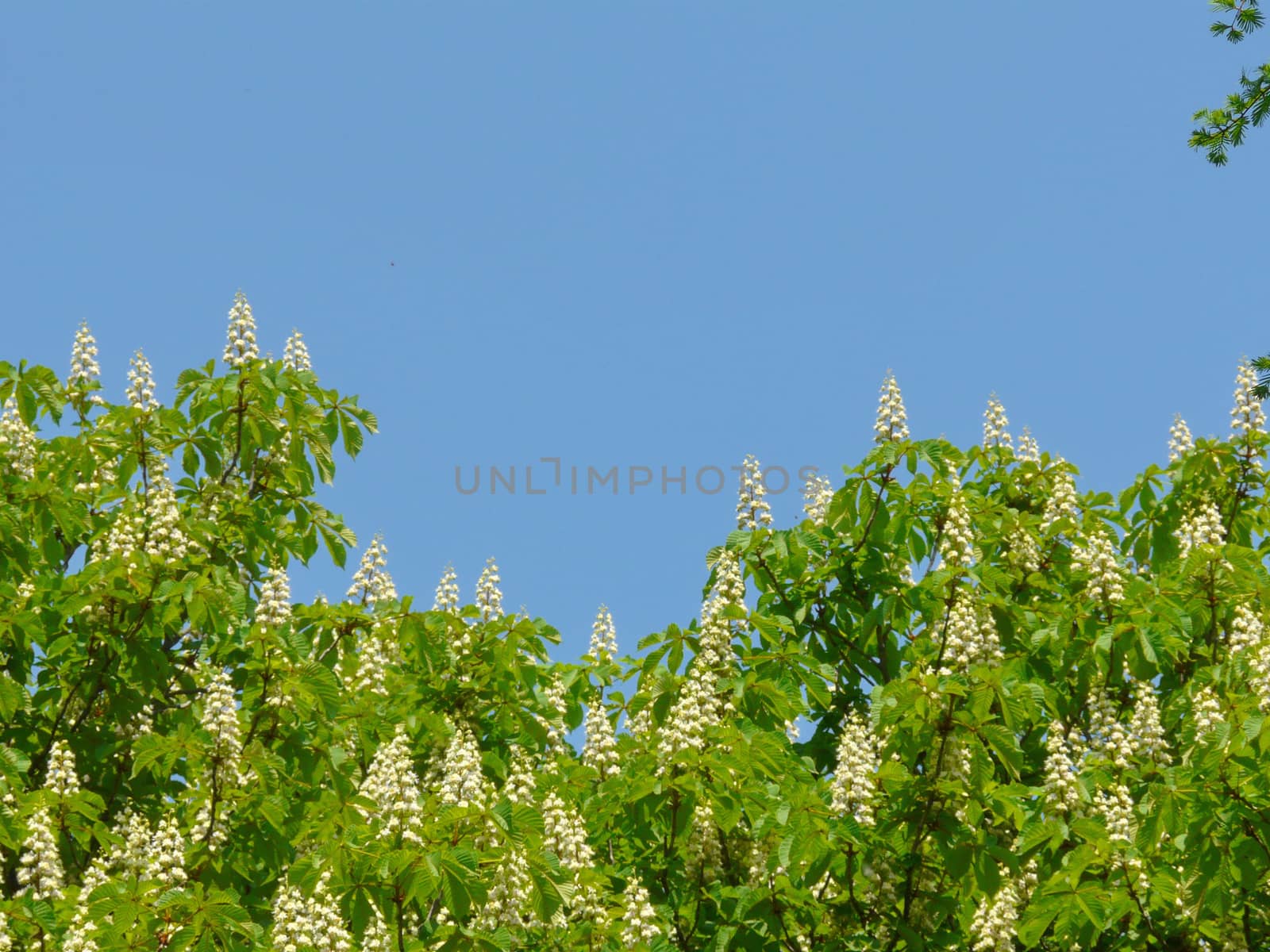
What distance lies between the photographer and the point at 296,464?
14359mm

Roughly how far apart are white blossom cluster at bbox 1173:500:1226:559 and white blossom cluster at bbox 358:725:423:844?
7.27 m

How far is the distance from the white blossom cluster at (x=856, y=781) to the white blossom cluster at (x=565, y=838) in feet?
5.66

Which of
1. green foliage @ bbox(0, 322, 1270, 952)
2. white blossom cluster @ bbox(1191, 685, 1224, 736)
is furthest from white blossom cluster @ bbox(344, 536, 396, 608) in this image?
white blossom cluster @ bbox(1191, 685, 1224, 736)

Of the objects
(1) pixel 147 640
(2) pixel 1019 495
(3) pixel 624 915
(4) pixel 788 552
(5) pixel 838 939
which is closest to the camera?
(3) pixel 624 915

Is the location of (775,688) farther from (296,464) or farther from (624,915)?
(296,464)

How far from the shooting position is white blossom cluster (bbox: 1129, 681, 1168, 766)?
1241 cm

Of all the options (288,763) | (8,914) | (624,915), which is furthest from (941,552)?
(8,914)

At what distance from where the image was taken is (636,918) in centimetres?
1020

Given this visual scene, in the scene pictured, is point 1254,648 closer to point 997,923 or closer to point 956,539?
point 956,539

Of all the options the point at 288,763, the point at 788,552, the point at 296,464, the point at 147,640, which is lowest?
the point at 288,763

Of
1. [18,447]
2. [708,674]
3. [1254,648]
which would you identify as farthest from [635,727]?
[18,447]

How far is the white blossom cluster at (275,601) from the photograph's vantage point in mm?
12094

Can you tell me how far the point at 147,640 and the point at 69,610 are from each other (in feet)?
2.15

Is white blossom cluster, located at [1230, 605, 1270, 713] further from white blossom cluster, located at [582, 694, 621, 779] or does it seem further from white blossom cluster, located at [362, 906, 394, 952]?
white blossom cluster, located at [362, 906, 394, 952]
